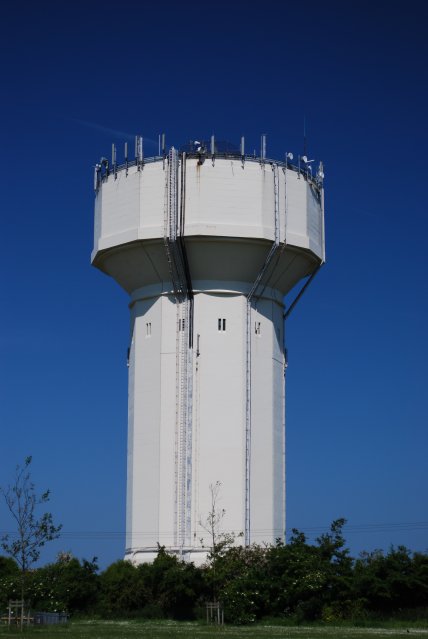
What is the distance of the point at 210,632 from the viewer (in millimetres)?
Result: 42812

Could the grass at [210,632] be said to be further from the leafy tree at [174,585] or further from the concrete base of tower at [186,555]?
the concrete base of tower at [186,555]

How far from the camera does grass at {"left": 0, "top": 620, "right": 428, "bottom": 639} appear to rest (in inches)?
1521

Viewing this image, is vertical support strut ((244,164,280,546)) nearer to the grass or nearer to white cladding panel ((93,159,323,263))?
white cladding panel ((93,159,323,263))

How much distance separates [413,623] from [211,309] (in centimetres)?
1997

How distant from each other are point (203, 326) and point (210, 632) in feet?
69.6

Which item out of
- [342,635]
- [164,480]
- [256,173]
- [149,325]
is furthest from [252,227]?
[342,635]

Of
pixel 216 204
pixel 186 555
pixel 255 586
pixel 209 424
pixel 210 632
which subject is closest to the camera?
pixel 210 632

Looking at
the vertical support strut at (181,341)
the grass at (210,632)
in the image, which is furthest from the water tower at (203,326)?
the grass at (210,632)

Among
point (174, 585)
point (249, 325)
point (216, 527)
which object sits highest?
point (249, 325)

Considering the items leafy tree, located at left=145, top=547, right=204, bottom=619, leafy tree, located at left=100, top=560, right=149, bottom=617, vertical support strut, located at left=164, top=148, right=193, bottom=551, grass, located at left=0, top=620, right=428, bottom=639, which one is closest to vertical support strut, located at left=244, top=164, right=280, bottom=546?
vertical support strut, located at left=164, top=148, right=193, bottom=551

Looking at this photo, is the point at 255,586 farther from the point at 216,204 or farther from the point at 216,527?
the point at 216,204

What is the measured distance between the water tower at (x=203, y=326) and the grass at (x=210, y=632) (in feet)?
34.3

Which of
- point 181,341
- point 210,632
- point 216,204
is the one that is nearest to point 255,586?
point 210,632

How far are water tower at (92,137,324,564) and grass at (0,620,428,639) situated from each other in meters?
10.5
